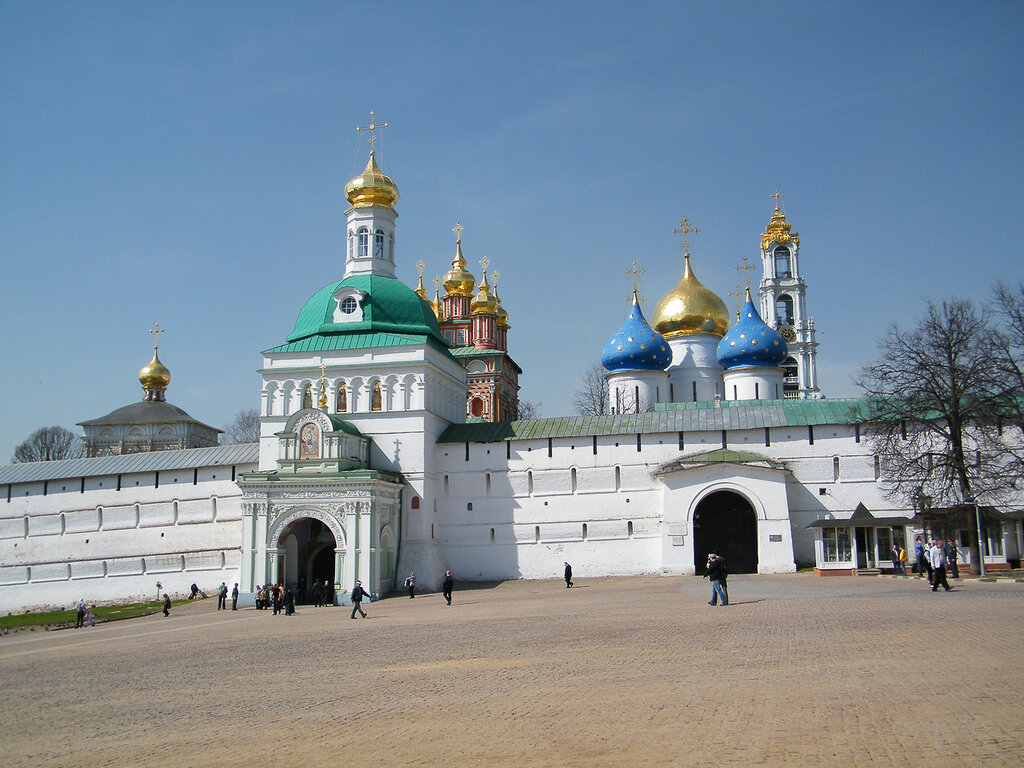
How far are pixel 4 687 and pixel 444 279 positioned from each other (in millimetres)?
45445

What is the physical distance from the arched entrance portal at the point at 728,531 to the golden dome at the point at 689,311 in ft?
40.4

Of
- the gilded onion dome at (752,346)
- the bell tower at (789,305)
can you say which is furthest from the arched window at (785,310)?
the gilded onion dome at (752,346)

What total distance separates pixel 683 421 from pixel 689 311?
11368mm

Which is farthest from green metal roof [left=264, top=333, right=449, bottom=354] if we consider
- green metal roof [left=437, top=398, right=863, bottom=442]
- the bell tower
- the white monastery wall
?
the bell tower

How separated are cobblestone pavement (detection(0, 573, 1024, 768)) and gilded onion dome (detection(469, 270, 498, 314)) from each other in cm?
3656

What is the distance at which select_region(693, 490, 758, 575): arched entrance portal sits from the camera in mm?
30984

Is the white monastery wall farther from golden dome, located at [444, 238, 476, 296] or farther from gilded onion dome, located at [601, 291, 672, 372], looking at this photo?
golden dome, located at [444, 238, 476, 296]

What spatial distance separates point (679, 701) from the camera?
858cm

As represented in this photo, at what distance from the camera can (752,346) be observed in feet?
123

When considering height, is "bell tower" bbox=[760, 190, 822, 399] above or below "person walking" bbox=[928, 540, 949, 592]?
above

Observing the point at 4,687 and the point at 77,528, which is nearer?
the point at 4,687

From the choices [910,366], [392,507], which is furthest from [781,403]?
[392,507]

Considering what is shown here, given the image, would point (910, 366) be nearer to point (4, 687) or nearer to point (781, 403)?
point (781, 403)

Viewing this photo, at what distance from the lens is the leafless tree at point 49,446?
6675cm
